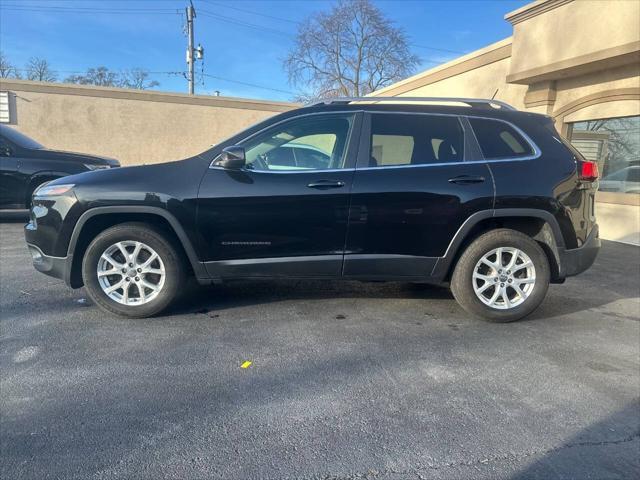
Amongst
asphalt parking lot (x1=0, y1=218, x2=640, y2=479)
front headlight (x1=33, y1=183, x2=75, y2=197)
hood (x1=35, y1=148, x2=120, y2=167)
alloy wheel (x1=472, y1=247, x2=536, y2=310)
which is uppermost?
hood (x1=35, y1=148, x2=120, y2=167)

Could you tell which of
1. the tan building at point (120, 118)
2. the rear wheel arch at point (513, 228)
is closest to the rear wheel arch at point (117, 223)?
the rear wheel arch at point (513, 228)

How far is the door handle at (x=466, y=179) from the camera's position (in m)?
3.84

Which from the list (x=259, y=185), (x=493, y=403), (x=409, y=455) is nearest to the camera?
(x=409, y=455)

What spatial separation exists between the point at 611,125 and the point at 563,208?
21.3ft

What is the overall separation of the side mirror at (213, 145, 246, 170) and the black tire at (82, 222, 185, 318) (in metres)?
0.82

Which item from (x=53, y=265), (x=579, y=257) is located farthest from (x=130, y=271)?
(x=579, y=257)

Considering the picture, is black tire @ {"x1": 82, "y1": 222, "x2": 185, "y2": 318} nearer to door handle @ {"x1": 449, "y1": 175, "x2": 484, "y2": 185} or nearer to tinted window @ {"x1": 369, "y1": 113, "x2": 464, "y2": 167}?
tinted window @ {"x1": 369, "y1": 113, "x2": 464, "y2": 167}

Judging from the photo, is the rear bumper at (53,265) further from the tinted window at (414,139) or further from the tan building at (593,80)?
the tan building at (593,80)

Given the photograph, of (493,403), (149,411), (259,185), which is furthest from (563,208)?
(149,411)

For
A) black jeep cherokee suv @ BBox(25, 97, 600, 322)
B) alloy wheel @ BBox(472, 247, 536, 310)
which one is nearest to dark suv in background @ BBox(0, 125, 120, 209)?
black jeep cherokee suv @ BBox(25, 97, 600, 322)

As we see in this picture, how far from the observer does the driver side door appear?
147 inches

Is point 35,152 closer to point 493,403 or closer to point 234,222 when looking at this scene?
point 234,222

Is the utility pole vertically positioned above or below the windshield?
above

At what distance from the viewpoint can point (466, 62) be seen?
11977 mm
